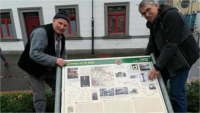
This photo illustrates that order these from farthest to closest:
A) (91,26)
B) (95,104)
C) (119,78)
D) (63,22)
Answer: (91,26), (63,22), (119,78), (95,104)

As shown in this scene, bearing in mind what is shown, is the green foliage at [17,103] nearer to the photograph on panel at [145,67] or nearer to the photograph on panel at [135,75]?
the photograph on panel at [135,75]

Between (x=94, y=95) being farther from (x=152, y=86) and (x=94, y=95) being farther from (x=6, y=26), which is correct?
(x=6, y=26)

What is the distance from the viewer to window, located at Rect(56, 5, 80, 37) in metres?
8.11

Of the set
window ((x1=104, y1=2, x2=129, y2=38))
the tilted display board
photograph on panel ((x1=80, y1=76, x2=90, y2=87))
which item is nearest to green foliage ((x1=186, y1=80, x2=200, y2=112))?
the tilted display board

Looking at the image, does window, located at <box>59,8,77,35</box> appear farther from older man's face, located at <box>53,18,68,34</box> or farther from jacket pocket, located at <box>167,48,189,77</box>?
jacket pocket, located at <box>167,48,189,77</box>

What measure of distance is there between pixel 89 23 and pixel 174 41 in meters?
6.82

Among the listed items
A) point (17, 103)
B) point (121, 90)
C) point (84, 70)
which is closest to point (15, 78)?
point (17, 103)

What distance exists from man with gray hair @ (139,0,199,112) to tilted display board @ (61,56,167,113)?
0.20 metres

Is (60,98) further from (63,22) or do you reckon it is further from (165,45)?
(165,45)

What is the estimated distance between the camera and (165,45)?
1763 millimetres

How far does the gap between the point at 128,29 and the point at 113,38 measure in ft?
3.18

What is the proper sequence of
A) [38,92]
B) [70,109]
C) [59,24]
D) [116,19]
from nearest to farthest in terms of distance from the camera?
[70,109], [59,24], [38,92], [116,19]

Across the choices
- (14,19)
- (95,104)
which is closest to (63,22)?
(95,104)

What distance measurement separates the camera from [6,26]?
913cm
